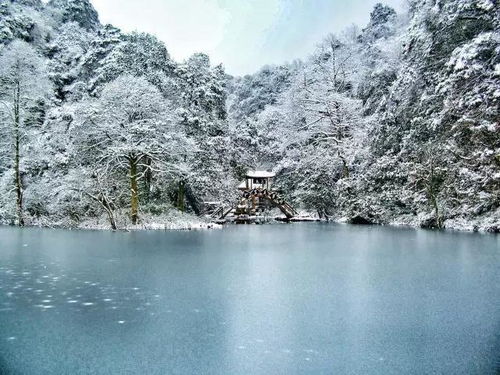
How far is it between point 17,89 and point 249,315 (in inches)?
797

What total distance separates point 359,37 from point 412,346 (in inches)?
1946

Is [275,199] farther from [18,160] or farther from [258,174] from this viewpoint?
[18,160]

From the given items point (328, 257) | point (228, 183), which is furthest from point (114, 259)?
point (228, 183)

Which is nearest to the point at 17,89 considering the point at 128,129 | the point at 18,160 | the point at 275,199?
the point at 18,160

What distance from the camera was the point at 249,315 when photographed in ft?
16.2

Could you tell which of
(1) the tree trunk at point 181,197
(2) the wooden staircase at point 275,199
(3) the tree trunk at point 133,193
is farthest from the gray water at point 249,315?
(2) the wooden staircase at point 275,199

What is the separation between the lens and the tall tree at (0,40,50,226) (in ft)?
67.5

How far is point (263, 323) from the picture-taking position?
15.1 feet

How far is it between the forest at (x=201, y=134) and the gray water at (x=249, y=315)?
7.40 metres

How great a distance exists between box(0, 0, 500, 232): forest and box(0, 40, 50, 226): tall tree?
2.6 inches

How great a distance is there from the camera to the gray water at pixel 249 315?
140 inches

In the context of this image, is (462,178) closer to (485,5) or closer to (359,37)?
(485,5)

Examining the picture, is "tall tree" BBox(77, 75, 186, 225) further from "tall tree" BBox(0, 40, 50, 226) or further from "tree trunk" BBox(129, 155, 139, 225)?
"tall tree" BBox(0, 40, 50, 226)

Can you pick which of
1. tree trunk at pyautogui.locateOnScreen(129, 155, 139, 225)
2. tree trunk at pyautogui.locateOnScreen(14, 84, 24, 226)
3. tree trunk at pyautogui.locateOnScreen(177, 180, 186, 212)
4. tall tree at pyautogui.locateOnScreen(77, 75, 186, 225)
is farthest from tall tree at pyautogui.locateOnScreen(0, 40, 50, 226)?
tree trunk at pyautogui.locateOnScreen(177, 180, 186, 212)
